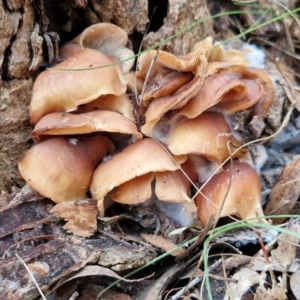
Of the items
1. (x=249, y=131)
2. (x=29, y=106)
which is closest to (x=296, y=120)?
(x=249, y=131)

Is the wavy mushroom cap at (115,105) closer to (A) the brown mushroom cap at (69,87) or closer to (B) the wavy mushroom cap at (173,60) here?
(A) the brown mushroom cap at (69,87)

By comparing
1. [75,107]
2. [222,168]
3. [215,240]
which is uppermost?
[75,107]

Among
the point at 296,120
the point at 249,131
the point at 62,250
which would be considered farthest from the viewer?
the point at 296,120

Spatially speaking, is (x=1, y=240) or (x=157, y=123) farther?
(x=157, y=123)

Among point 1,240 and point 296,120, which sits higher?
point 1,240

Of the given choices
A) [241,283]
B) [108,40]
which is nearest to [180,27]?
[108,40]

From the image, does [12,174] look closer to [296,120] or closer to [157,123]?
[157,123]

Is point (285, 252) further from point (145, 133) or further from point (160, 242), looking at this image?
point (145, 133)
